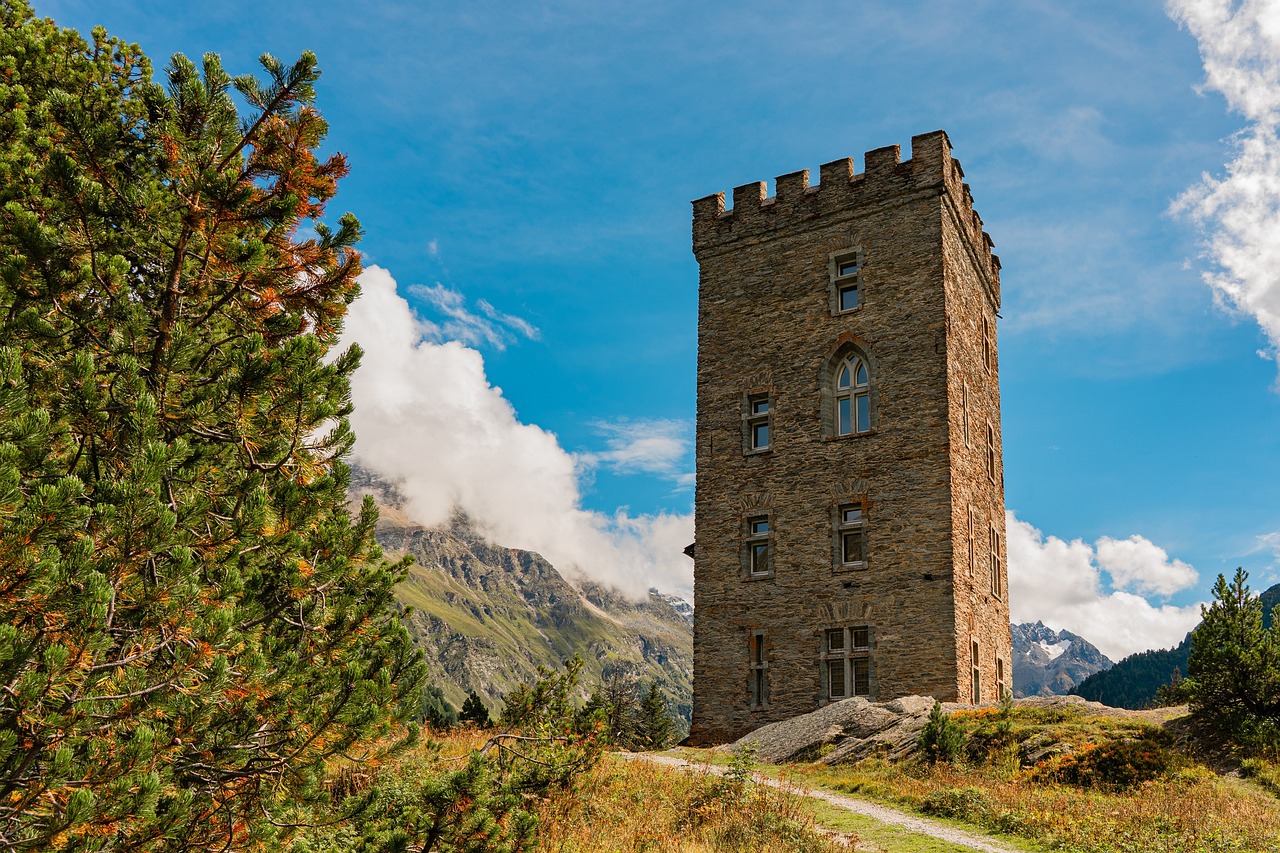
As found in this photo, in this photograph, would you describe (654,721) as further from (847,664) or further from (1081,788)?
(1081,788)

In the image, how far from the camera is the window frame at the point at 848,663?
25.9m

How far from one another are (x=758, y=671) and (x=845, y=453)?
22.4 ft

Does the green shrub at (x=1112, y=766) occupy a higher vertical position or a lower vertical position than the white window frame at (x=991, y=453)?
lower

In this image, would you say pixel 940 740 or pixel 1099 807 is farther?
pixel 940 740

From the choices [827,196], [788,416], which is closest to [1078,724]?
[788,416]

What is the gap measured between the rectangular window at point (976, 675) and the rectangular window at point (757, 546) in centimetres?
618

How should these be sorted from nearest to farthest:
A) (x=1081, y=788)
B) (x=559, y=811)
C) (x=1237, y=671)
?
(x=559, y=811) < (x=1081, y=788) < (x=1237, y=671)

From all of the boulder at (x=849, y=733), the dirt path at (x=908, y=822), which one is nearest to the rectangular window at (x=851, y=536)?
the boulder at (x=849, y=733)

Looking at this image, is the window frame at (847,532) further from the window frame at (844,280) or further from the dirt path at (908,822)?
the dirt path at (908,822)

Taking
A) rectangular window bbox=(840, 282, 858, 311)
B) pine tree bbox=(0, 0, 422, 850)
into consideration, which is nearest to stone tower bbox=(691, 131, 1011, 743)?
rectangular window bbox=(840, 282, 858, 311)

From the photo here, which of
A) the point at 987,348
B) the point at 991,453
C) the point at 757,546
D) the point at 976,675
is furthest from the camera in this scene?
the point at 987,348

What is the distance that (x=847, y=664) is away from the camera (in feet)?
85.4

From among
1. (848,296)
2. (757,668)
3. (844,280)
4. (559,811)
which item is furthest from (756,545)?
(559,811)

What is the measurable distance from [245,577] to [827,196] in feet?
86.6
